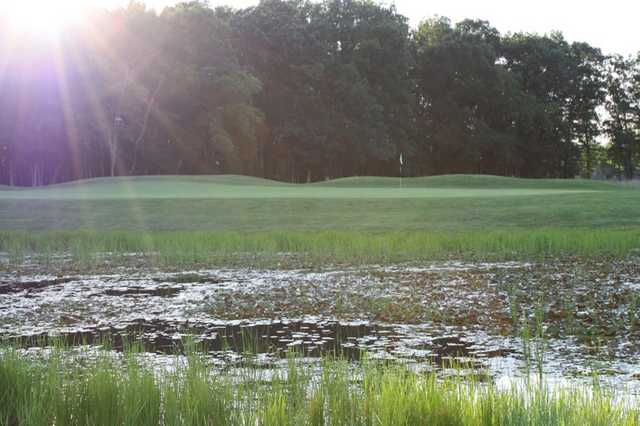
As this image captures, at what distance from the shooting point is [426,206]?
2184cm

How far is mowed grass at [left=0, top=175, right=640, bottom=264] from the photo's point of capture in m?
15.6

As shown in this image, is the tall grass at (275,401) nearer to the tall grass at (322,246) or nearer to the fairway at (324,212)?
the tall grass at (322,246)

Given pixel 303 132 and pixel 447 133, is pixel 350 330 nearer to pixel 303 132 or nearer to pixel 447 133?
pixel 303 132

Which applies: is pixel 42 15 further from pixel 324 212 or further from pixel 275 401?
pixel 275 401

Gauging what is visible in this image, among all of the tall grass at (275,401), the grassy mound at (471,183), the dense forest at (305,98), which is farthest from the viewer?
the dense forest at (305,98)

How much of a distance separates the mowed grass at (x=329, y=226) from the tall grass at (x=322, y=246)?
3cm

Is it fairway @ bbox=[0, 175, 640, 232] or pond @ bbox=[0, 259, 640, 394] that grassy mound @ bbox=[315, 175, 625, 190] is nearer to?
fairway @ bbox=[0, 175, 640, 232]

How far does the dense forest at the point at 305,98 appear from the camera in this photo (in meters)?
50.2

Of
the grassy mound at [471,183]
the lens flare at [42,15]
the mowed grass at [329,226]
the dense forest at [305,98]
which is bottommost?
the mowed grass at [329,226]

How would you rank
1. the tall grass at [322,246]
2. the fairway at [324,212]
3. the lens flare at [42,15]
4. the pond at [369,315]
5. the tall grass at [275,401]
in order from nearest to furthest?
the tall grass at [275,401] → the pond at [369,315] → the tall grass at [322,246] → the fairway at [324,212] → the lens flare at [42,15]

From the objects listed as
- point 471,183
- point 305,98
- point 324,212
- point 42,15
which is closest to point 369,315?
point 324,212

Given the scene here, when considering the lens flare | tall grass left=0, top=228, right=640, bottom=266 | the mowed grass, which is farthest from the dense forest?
tall grass left=0, top=228, right=640, bottom=266

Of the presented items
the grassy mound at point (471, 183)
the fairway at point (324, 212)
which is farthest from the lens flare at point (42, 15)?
the fairway at point (324, 212)

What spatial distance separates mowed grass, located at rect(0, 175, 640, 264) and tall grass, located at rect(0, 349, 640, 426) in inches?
378
